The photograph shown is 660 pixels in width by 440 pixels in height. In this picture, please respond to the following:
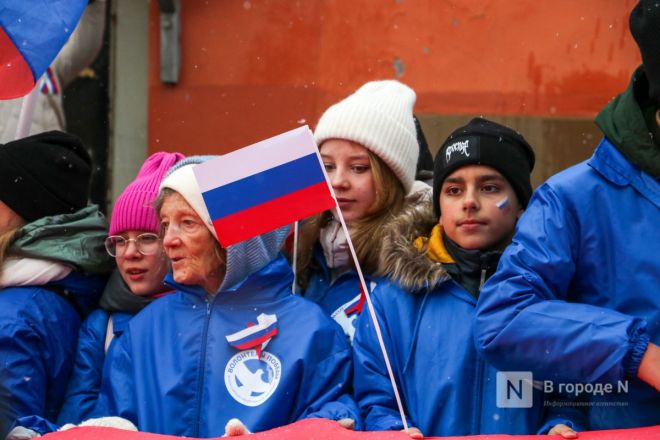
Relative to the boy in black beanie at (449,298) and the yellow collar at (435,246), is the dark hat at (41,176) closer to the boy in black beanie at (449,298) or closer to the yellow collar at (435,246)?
the boy in black beanie at (449,298)

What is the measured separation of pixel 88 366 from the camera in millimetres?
4031

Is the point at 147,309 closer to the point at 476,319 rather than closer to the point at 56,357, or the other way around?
the point at 56,357

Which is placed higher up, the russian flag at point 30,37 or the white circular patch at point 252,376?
the russian flag at point 30,37

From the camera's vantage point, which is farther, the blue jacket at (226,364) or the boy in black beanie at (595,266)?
the blue jacket at (226,364)

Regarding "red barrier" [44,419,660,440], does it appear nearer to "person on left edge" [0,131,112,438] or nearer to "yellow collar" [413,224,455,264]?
"person on left edge" [0,131,112,438]

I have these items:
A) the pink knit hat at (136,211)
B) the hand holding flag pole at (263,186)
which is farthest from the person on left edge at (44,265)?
the hand holding flag pole at (263,186)

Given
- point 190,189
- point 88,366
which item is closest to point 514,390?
point 190,189

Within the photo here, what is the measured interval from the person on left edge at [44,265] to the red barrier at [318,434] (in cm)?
47

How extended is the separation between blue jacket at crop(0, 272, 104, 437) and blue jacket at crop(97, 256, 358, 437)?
21cm

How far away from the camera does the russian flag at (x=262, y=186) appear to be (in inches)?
142

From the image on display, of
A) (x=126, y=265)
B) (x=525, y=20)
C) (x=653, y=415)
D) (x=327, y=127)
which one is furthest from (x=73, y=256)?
(x=525, y=20)

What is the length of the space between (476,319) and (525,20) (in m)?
3.19

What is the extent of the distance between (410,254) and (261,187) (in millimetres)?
539

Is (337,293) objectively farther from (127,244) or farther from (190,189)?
(127,244)
